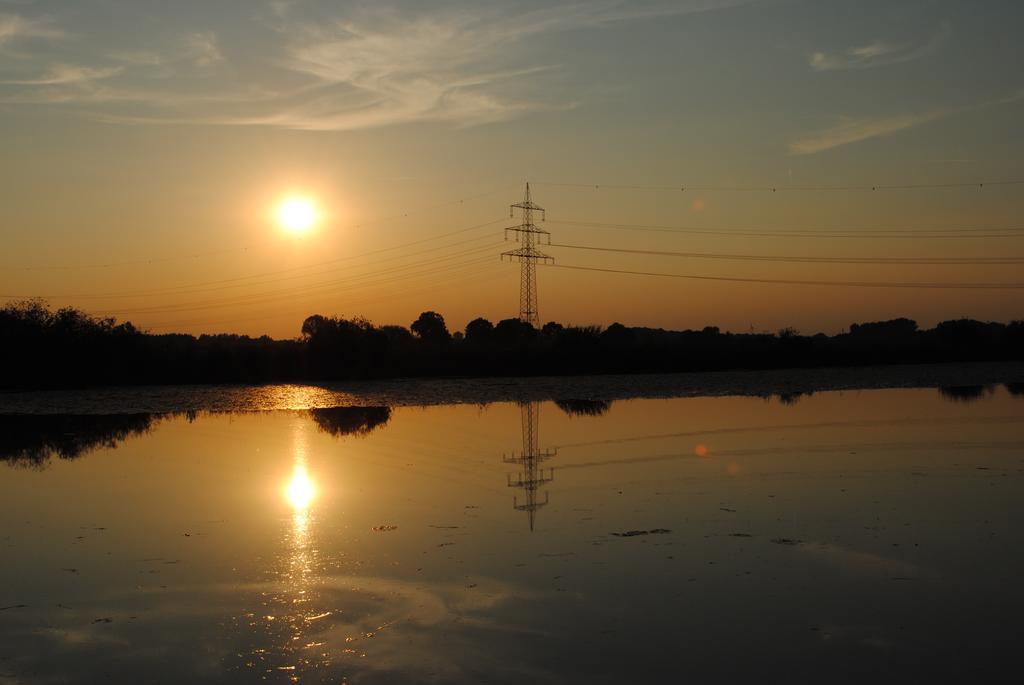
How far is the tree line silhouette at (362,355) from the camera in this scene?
201 ft

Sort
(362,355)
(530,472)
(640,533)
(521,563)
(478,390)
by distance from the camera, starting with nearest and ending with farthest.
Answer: (521,563) → (640,533) → (530,472) → (478,390) → (362,355)

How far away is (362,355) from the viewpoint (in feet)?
221

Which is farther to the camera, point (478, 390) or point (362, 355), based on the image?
point (362, 355)

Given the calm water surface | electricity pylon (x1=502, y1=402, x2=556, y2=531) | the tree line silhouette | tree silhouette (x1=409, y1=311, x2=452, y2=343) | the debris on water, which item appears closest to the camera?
the calm water surface

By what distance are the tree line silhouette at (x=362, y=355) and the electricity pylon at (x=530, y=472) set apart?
3916cm

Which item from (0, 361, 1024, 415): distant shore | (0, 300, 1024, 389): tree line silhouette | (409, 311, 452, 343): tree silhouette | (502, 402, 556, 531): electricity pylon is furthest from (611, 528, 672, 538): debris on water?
(409, 311, 452, 343): tree silhouette

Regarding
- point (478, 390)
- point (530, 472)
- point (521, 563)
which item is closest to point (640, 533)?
point (521, 563)

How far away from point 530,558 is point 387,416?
79.8ft

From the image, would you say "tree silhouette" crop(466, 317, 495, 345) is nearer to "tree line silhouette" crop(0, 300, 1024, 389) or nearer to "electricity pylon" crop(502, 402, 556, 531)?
"tree line silhouette" crop(0, 300, 1024, 389)

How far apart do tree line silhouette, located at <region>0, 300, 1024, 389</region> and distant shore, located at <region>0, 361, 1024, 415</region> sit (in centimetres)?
429

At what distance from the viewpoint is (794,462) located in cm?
2052

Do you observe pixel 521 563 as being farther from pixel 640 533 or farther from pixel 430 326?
pixel 430 326

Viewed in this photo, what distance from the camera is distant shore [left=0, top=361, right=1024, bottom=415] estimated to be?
43.9 metres

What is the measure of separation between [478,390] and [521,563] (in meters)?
39.6
